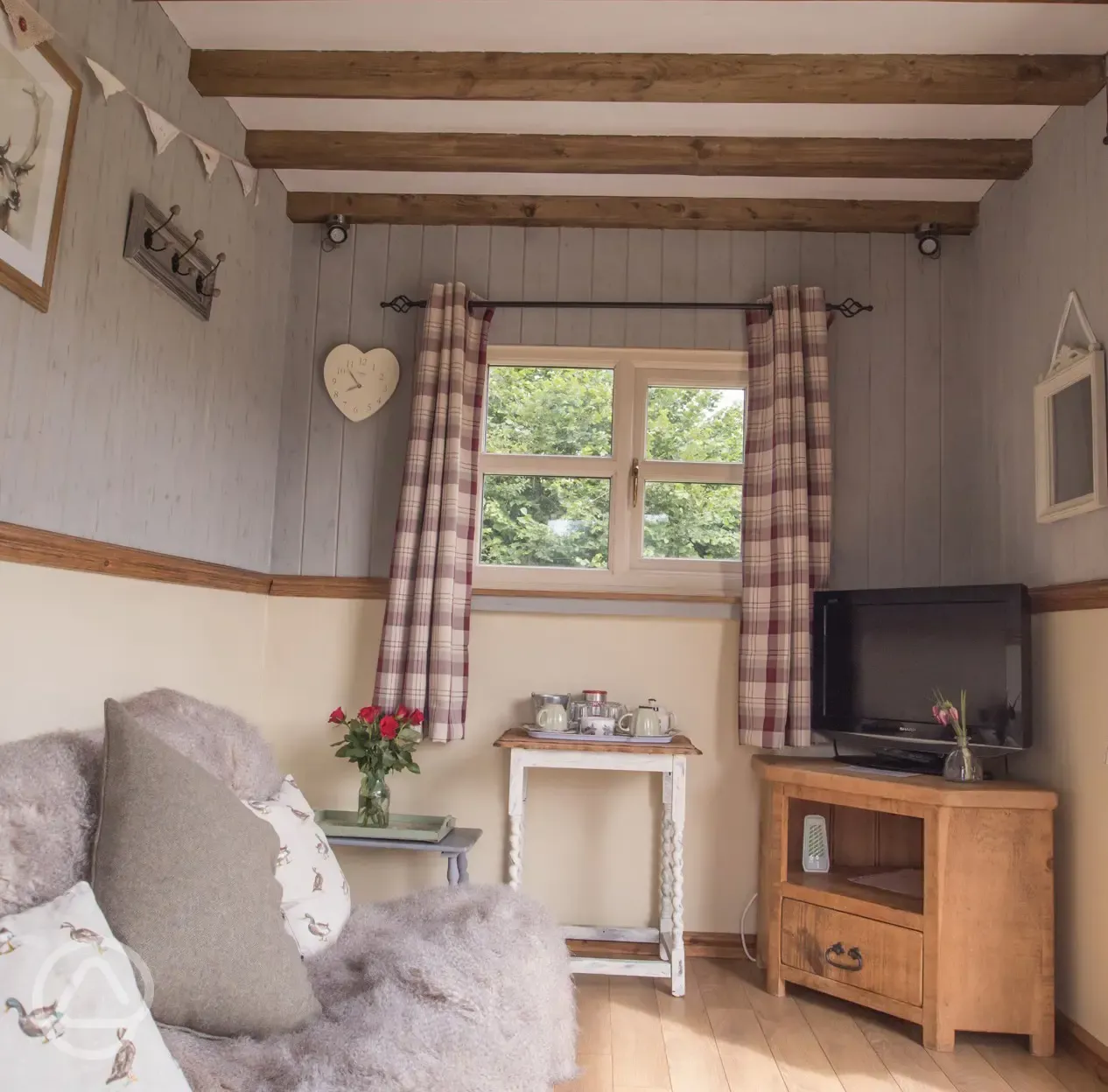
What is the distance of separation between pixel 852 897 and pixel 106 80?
272 centimetres

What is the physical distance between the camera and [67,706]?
1.99m

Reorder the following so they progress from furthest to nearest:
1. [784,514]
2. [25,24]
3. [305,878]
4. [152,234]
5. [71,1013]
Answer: [784,514]
[152,234]
[305,878]
[25,24]
[71,1013]

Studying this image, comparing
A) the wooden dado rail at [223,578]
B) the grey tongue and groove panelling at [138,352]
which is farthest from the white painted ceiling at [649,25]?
the wooden dado rail at [223,578]

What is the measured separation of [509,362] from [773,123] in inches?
44.5

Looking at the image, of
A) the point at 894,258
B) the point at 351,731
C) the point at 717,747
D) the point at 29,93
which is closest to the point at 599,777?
the point at 717,747

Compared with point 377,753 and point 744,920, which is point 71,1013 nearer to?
point 377,753

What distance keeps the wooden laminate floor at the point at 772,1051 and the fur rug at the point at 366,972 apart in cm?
38

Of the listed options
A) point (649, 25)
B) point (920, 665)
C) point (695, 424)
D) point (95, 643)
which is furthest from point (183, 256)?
point (920, 665)

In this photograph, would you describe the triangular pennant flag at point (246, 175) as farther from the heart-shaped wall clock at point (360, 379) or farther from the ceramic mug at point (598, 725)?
the ceramic mug at point (598, 725)

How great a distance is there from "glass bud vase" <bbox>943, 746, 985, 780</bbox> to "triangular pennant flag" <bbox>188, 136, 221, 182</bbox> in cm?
262

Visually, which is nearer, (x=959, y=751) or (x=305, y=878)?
(x=305, y=878)

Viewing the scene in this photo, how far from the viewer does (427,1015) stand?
60.1 inches

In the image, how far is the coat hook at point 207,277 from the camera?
255 cm

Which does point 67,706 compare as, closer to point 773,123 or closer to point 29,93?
point 29,93
